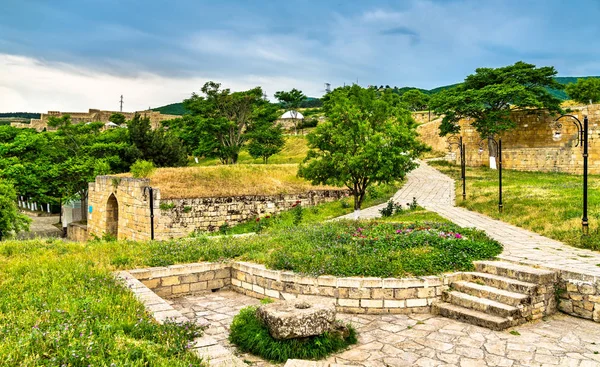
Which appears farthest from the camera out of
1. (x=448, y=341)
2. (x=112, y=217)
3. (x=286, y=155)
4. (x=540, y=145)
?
(x=286, y=155)

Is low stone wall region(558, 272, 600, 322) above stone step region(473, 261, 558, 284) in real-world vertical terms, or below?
below

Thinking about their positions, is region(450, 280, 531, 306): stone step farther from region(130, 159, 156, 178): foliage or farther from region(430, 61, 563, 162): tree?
region(430, 61, 563, 162): tree

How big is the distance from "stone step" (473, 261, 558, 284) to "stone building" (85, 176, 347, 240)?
12.0 metres

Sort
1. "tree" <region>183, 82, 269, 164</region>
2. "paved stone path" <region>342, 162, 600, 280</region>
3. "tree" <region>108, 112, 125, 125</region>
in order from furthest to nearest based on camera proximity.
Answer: "tree" <region>108, 112, 125, 125</region> → "tree" <region>183, 82, 269, 164</region> → "paved stone path" <region>342, 162, 600, 280</region>

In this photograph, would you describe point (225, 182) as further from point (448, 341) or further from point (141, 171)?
point (448, 341)

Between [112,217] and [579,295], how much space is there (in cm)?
1915

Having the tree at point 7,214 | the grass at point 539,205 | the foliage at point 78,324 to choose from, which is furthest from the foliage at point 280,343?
the tree at point 7,214

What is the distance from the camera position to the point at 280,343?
5340 mm

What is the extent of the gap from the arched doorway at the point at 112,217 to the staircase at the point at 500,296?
17312mm

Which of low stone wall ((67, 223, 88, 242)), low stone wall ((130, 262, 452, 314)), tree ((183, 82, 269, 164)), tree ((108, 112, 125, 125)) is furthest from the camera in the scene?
tree ((108, 112, 125, 125))

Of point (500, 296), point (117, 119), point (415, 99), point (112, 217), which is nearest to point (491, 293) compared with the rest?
point (500, 296)

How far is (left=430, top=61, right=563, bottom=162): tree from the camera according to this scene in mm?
25759

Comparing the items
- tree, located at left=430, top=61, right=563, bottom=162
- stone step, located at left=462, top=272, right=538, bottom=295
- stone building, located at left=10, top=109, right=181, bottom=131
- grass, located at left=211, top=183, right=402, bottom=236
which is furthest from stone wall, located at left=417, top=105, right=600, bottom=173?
stone building, located at left=10, top=109, right=181, bottom=131

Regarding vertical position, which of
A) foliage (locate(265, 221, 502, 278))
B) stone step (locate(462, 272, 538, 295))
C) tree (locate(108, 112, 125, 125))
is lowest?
stone step (locate(462, 272, 538, 295))
